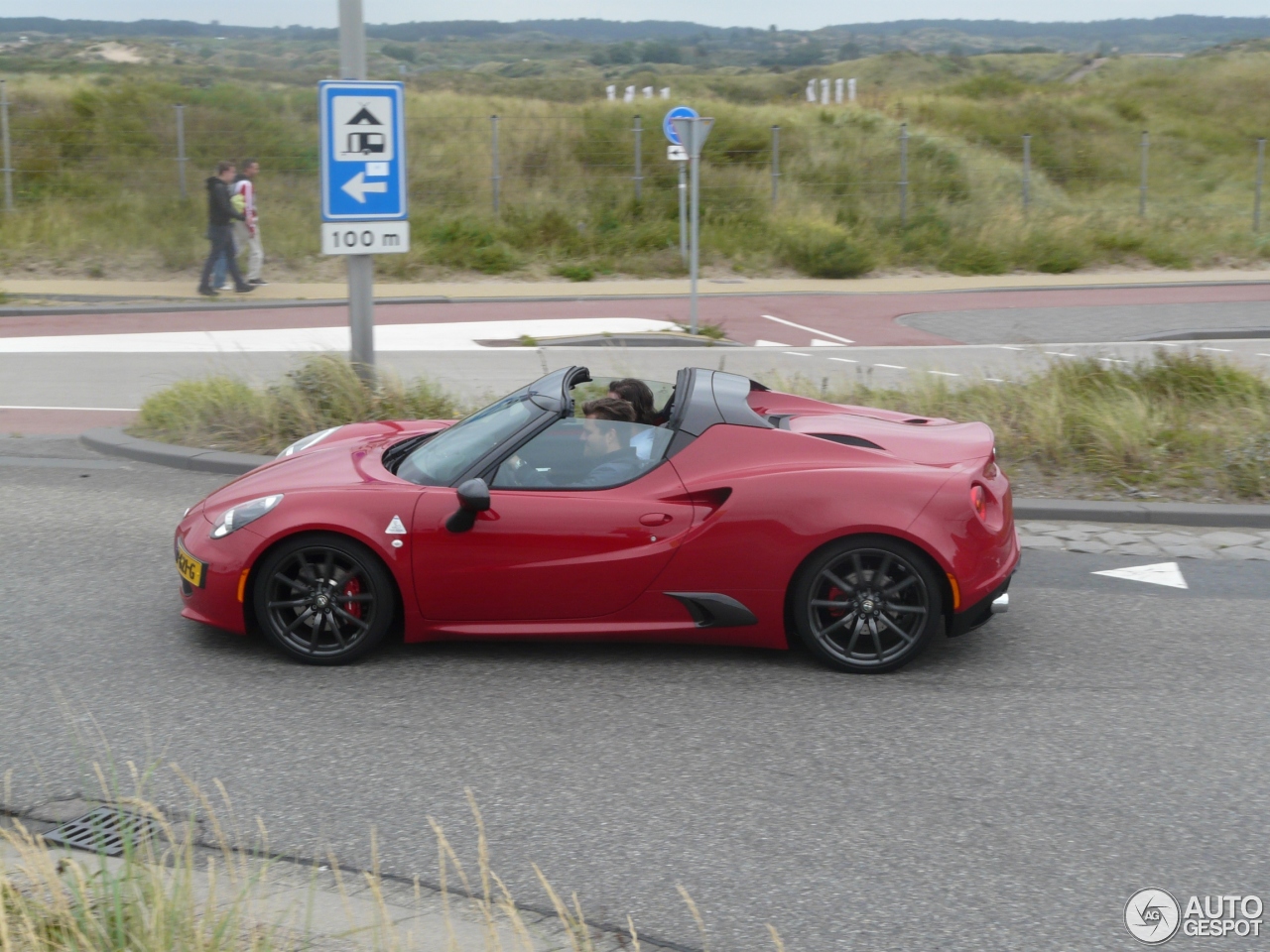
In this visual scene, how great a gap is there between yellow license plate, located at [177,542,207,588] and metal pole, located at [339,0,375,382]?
442 cm

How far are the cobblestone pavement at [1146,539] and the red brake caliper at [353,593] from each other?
3945mm

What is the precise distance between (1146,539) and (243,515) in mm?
5097

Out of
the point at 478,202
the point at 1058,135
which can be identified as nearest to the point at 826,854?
the point at 478,202

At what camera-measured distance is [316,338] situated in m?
17.4

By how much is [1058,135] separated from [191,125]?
21.6 metres

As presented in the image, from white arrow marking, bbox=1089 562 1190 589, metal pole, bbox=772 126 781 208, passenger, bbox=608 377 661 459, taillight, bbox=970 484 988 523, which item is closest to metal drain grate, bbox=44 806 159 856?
passenger, bbox=608 377 661 459

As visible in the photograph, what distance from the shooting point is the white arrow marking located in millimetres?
7195

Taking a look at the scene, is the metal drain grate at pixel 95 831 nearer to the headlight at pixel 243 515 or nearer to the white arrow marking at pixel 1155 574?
the headlight at pixel 243 515

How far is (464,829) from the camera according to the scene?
4395 millimetres

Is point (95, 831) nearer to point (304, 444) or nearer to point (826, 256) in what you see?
point (304, 444)

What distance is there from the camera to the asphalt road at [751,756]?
13.3ft

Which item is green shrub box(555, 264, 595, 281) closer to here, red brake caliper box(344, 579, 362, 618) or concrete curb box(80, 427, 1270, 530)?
concrete curb box(80, 427, 1270, 530)

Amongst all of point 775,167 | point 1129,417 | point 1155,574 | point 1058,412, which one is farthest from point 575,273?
point 1155,574

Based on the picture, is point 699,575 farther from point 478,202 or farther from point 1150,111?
point 1150,111
